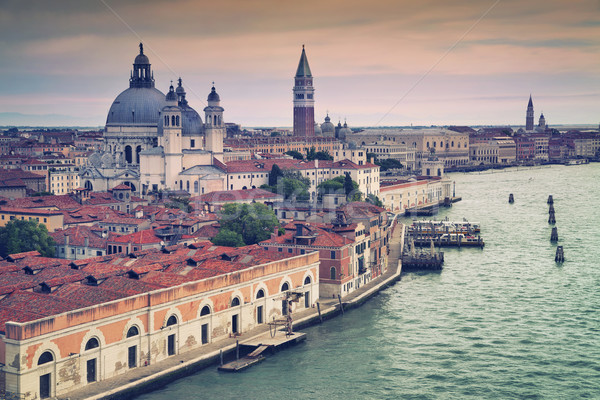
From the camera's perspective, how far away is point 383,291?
18.3 meters

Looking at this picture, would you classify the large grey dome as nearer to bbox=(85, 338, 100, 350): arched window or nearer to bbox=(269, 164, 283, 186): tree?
bbox=(269, 164, 283, 186): tree

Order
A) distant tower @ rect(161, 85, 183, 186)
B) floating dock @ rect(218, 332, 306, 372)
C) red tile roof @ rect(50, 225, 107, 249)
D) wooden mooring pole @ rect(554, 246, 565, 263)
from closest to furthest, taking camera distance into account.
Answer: floating dock @ rect(218, 332, 306, 372), red tile roof @ rect(50, 225, 107, 249), wooden mooring pole @ rect(554, 246, 565, 263), distant tower @ rect(161, 85, 183, 186)

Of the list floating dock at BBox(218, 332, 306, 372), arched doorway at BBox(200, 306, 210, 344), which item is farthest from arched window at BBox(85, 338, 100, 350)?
arched doorway at BBox(200, 306, 210, 344)

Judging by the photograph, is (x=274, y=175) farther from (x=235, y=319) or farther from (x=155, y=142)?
(x=235, y=319)

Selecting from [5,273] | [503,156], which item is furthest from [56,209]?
[503,156]

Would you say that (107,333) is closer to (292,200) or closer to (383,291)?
(383,291)

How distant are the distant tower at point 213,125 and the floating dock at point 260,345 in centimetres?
2030

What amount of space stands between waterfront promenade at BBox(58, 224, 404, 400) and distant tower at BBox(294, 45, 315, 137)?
3816 cm

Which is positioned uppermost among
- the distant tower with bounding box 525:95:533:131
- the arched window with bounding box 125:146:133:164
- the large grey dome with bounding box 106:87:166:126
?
the distant tower with bounding box 525:95:533:131

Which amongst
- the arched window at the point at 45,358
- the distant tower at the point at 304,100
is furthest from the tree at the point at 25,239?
the distant tower at the point at 304,100

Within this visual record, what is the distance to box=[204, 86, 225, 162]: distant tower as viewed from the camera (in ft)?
111

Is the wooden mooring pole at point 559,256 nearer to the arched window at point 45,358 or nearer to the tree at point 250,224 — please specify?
the tree at point 250,224

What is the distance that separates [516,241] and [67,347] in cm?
1765

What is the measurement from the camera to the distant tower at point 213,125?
33.9 meters
